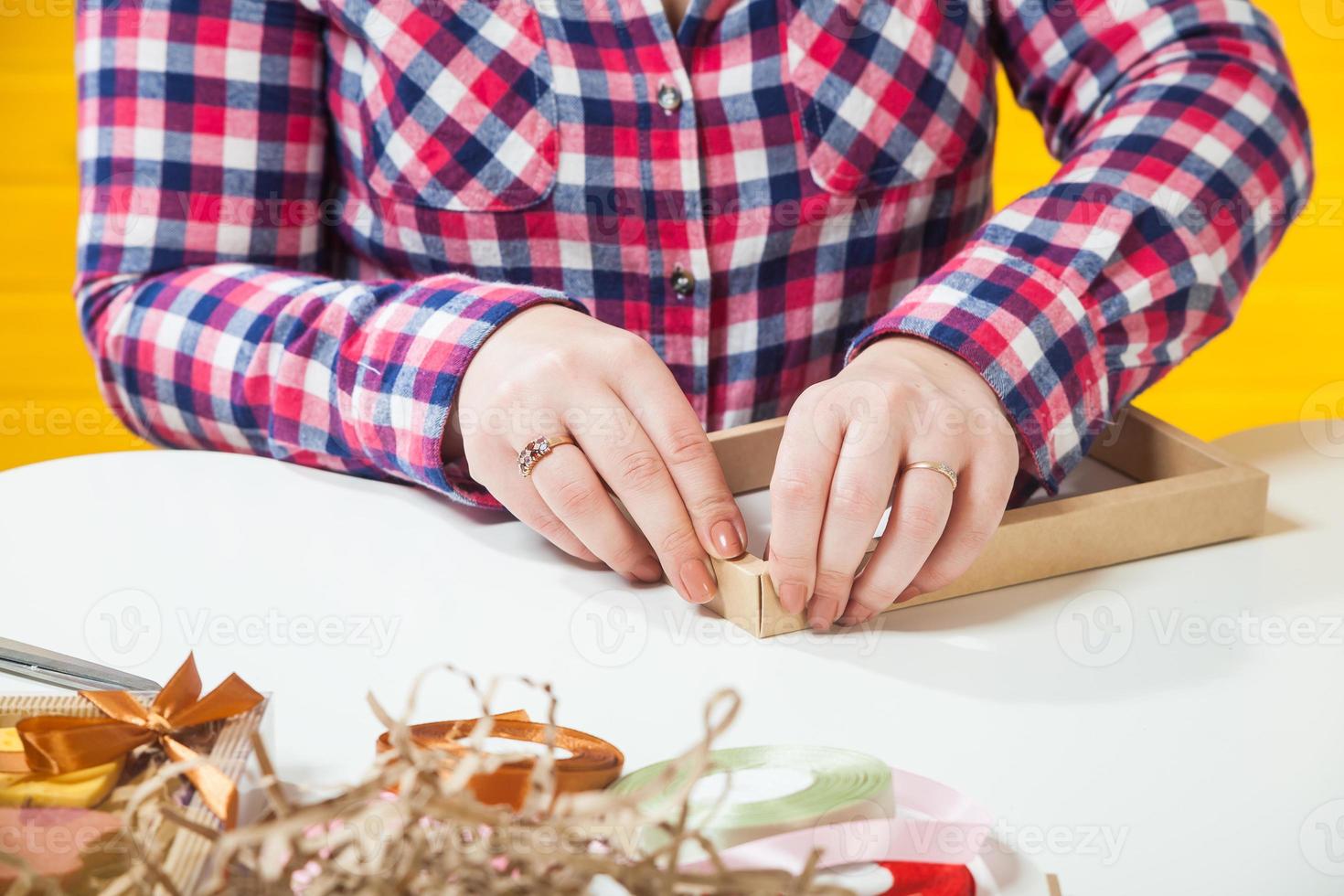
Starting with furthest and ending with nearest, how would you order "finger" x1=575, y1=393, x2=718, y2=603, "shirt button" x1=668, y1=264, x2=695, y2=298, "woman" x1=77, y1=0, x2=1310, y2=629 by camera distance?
1. "shirt button" x1=668, y1=264, x2=695, y2=298
2. "woman" x1=77, y1=0, x2=1310, y2=629
3. "finger" x1=575, y1=393, x2=718, y2=603

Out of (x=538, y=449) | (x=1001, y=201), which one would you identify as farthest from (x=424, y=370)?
(x=1001, y=201)

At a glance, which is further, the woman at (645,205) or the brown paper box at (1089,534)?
the woman at (645,205)

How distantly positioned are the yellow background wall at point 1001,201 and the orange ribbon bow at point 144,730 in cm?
201

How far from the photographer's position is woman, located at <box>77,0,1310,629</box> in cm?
80

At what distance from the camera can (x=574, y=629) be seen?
0.65 m

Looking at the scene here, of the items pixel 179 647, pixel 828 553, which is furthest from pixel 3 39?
pixel 828 553

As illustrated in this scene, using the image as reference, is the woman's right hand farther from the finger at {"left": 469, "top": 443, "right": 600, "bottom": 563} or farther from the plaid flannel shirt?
the plaid flannel shirt

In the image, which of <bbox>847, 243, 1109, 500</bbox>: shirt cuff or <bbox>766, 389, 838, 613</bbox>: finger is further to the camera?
<bbox>847, 243, 1109, 500</bbox>: shirt cuff

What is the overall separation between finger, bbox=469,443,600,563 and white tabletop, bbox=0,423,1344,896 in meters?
0.01

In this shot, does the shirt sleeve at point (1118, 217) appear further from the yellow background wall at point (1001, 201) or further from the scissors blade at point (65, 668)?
the yellow background wall at point (1001, 201)

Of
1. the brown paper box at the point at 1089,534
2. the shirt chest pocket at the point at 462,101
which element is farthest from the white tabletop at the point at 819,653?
the shirt chest pocket at the point at 462,101

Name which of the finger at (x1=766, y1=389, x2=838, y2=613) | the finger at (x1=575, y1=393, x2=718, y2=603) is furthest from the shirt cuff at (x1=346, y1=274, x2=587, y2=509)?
the finger at (x1=766, y1=389, x2=838, y2=613)

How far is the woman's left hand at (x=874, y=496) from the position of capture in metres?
0.64

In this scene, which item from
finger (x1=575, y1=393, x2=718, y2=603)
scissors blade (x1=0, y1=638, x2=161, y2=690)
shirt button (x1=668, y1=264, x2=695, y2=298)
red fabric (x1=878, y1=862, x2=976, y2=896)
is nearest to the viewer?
red fabric (x1=878, y1=862, x2=976, y2=896)
